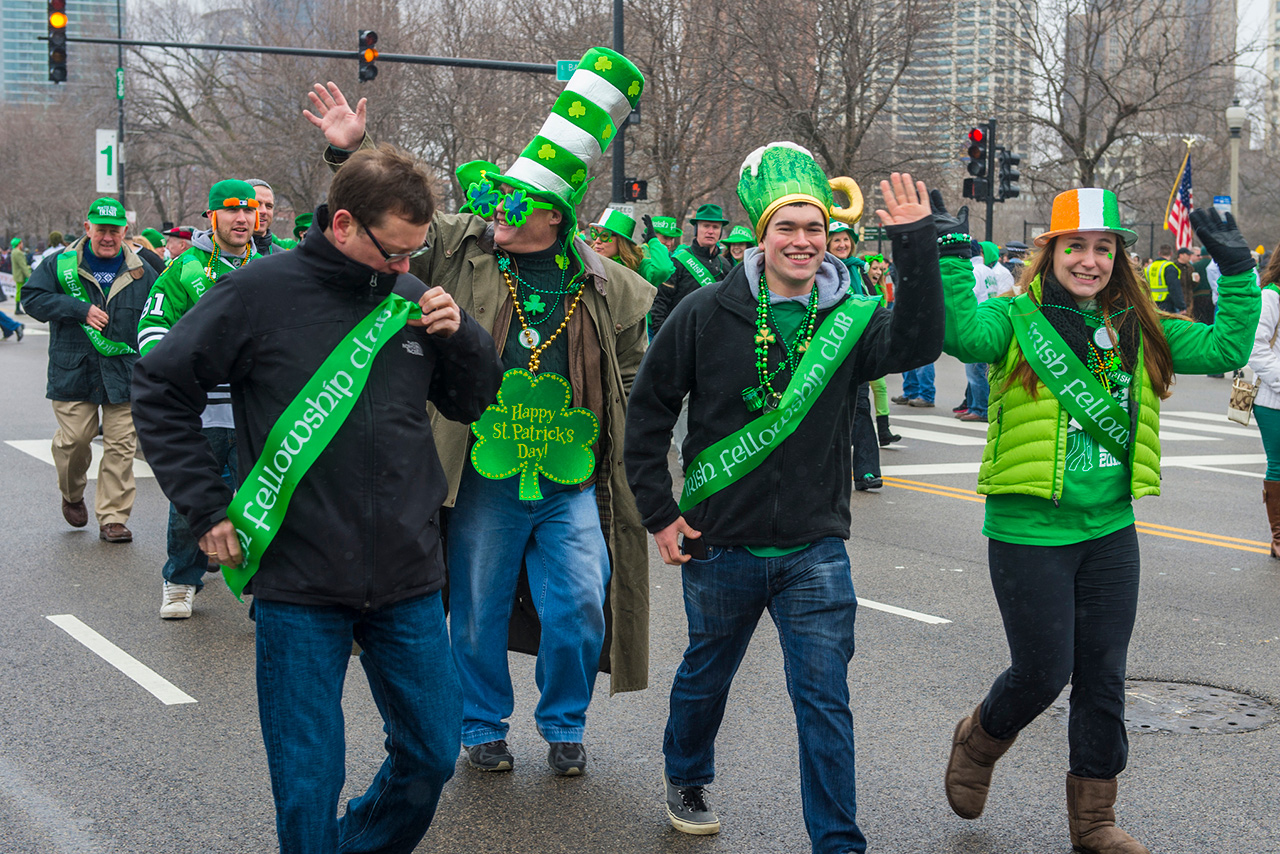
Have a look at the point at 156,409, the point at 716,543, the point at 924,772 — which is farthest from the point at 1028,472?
the point at 156,409

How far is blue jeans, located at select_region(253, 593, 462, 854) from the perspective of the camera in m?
3.20

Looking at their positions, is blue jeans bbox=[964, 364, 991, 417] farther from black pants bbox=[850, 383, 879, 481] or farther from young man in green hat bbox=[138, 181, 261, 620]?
young man in green hat bbox=[138, 181, 261, 620]

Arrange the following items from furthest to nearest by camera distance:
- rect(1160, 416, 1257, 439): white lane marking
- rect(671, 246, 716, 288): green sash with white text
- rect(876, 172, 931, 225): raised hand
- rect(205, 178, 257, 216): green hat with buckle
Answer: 1. rect(1160, 416, 1257, 439): white lane marking
2. rect(671, 246, 716, 288): green sash with white text
3. rect(205, 178, 257, 216): green hat with buckle
4. rect(876, 172, 931, 225): raised hand

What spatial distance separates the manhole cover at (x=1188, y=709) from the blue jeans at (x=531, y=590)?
199 centimetres

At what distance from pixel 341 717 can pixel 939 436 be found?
1191 centimetres

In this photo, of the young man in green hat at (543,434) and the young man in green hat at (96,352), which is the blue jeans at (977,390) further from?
the young man in green hat at (543,434)

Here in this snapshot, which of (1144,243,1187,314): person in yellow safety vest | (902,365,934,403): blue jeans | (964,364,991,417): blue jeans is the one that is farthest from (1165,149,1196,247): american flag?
(902,365,934,403): blue jeans

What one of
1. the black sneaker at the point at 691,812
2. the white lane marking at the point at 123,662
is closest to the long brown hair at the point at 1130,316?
the black sneaker at the point at 691,812

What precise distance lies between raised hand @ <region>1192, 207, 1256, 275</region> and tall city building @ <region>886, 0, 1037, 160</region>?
80.6 ft

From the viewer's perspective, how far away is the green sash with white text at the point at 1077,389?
3.99 meters

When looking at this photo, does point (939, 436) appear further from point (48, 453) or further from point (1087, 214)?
point (1087, 214)

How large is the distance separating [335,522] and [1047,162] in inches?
1213

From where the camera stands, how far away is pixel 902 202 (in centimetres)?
365

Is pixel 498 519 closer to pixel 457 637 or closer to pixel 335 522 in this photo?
pixel 457 637
